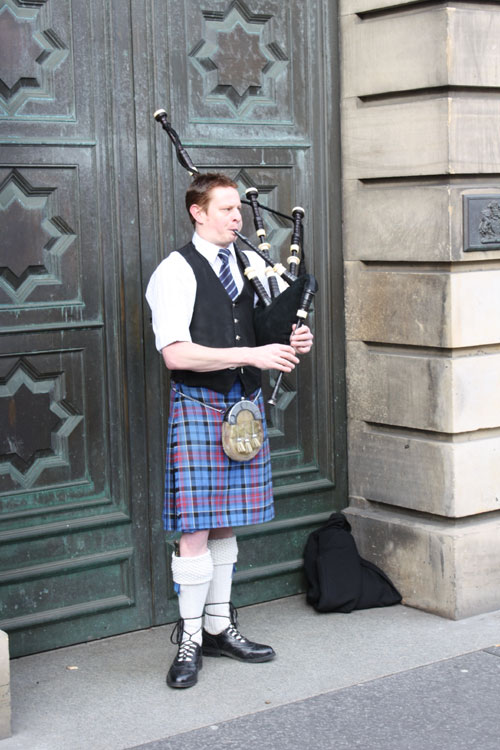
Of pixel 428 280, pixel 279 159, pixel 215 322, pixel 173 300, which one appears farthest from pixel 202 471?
pixel 279 159

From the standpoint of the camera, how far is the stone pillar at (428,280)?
537cm

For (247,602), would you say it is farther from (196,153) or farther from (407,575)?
(196,153)

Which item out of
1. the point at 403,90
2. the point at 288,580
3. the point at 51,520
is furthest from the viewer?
the point at 288,580

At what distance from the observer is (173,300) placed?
4582 mm

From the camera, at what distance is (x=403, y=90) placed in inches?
217

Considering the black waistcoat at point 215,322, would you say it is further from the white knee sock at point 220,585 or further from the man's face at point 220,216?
the white knee sock at point 220,585

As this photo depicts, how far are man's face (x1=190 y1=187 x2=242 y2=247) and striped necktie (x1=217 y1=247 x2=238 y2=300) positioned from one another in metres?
0.04

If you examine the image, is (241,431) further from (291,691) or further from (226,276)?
(291,691)

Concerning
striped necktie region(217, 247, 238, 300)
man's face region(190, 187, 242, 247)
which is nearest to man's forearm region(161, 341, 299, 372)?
striped necktie region(217, 247, 238, 300)

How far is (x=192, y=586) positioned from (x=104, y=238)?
155cm

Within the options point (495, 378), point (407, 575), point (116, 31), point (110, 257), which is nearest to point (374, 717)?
point (407, 575)

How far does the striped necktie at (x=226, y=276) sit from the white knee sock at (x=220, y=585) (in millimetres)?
1032

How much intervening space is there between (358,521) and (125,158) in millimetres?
2104

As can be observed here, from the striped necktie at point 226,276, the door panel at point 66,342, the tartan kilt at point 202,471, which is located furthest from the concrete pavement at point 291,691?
the striped necktie at point 226,276
